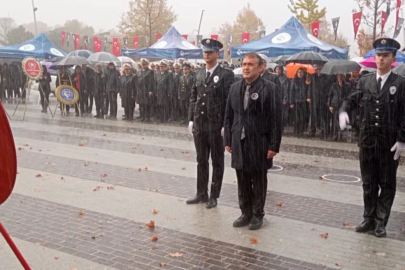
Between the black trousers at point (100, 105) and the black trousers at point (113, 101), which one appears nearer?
the black trousers at point (113, 101)

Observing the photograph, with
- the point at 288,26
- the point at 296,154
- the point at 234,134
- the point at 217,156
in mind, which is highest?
the point at 288,26

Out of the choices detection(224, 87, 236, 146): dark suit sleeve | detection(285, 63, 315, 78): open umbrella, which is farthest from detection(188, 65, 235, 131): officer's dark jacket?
detection(285, 63, 315, 78): open umbrella

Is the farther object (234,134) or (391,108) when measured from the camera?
(234,134)

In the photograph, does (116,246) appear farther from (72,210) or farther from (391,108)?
(391,108)

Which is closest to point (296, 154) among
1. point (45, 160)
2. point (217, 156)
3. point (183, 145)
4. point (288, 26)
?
point (183, 145)

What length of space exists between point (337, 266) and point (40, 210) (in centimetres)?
396

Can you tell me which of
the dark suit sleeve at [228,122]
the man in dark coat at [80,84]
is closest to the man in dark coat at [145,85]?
the man in dark coat at [80,84]

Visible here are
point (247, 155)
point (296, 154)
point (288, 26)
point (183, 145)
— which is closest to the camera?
point (247, 155)

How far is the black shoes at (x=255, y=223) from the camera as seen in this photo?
19.7ft

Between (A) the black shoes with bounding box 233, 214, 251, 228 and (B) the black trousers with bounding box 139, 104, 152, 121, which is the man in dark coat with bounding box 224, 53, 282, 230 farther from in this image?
(B) the black trousers with bounding box 139, 104, 152, 121

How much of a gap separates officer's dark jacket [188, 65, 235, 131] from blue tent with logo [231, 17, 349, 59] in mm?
9968

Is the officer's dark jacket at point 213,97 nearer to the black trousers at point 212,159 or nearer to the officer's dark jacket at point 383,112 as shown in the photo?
the black trousers at point 212,159

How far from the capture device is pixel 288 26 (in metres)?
17.6

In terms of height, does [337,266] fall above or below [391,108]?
below
